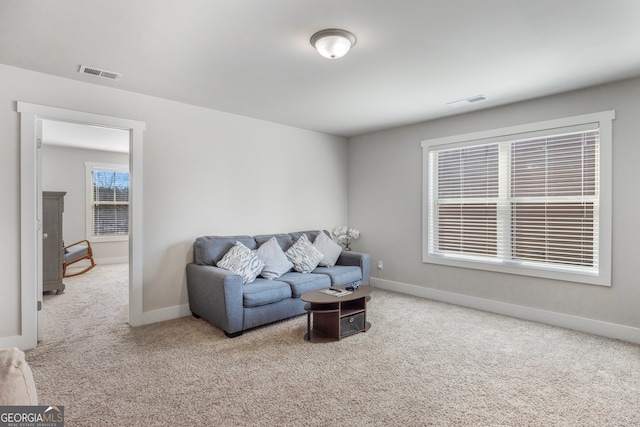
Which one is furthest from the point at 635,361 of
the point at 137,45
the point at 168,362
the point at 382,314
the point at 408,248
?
the point at 137,45

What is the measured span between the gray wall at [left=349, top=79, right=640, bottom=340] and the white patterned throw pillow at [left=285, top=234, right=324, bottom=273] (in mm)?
1341

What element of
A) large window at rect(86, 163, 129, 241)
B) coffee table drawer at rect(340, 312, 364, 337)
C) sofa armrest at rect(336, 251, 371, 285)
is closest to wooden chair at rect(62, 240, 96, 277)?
large window at rect(86, 163, 129, 241)

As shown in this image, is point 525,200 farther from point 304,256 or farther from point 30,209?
point 30,209

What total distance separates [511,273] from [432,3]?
10.5ft

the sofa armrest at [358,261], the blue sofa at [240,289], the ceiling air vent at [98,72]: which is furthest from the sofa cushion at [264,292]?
the ceiling air vent at [98,72]

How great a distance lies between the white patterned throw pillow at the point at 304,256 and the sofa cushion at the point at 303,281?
134 mm

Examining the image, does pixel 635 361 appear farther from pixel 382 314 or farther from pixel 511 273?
pixel 382 314

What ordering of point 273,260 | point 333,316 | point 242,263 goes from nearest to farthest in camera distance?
point 333,316
point 242,263
point 273,260

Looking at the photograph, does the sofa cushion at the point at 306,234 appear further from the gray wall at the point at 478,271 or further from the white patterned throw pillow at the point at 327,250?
the gray wall at the point at 478,271

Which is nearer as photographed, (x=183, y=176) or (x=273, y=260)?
(x=183, y=176)

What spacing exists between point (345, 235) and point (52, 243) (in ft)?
14.4

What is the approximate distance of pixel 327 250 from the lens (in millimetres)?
4746

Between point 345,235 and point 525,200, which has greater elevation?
point 525,200

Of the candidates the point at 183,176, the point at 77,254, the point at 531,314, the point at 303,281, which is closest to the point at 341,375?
the point at 303,281
